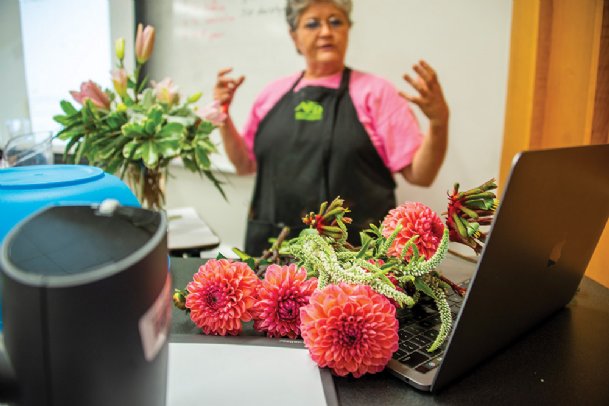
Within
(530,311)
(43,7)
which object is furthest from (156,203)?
(43,7)

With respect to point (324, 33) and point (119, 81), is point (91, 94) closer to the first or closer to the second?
point (119, 81)

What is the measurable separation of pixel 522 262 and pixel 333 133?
121 cm

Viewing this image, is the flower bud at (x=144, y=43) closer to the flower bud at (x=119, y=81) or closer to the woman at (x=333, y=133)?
the flower bud at (x=119, y=81)

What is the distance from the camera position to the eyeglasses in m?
1.64

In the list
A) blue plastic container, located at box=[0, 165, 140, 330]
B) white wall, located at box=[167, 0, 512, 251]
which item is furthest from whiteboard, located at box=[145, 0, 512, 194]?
blue plastic container, located at box=[0, 165, 140, 330]

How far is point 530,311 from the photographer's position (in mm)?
560

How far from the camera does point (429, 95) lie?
1.43 meters

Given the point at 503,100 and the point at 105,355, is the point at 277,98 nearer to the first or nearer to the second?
the point at 503,100

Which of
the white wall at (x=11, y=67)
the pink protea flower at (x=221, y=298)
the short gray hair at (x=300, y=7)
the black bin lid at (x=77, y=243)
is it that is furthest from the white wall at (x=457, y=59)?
the white wall at (x=11, y=67)

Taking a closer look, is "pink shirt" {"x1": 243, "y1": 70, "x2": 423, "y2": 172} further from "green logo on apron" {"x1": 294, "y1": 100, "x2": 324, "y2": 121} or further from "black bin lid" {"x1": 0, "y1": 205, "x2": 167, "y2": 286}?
"black bin lid" {"x1": 0, "y1": 205, "x2": 167, "y2": 286}

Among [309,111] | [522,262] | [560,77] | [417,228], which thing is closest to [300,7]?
[309,111]

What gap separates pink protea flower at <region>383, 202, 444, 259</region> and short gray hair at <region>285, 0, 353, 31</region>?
1.25m

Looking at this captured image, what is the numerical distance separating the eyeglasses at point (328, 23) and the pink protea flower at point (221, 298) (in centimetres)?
130

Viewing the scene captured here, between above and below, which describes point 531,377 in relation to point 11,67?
below
